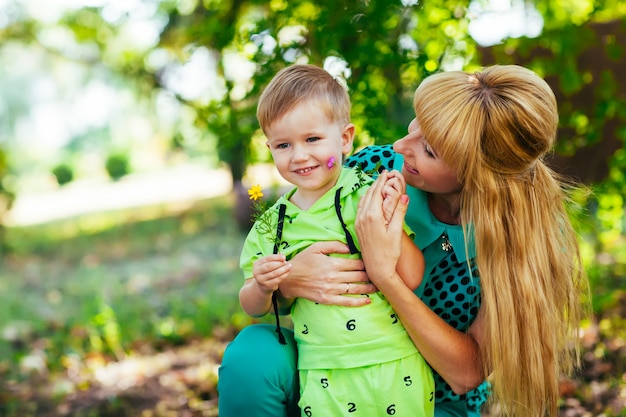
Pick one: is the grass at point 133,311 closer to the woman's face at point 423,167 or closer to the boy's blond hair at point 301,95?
the woman's face at point 423,167

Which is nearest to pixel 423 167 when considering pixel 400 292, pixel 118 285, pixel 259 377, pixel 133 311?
pixel 400 292

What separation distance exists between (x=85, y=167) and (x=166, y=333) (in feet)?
64.6

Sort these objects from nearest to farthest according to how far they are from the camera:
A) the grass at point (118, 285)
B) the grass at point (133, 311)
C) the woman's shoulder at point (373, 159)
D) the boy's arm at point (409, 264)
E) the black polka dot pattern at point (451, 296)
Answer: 1. the boy's arm at point (409, 264)
2. the black polka dot pattern at point (451, 296)
3. the woman's shoulder at point (373, 159)
4. the grass at point (133, 311)
5. the grass at point (118, 285)

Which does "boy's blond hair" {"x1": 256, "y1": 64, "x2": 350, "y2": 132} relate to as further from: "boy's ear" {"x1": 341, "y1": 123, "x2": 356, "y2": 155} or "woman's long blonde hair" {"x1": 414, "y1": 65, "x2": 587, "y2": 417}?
"woman's long blonde hair" {"x1": 414, "y1": 65, "x2": 587, "y2": 417}

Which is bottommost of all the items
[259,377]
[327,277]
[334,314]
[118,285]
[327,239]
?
[259,377]

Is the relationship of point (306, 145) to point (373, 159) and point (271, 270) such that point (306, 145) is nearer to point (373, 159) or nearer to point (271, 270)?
point (271, 270)

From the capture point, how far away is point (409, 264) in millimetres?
2006

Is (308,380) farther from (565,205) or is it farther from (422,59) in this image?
(422,59)

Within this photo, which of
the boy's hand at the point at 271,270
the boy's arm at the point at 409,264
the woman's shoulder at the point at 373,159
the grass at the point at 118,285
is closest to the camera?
the boy's hand at the point at 271,270

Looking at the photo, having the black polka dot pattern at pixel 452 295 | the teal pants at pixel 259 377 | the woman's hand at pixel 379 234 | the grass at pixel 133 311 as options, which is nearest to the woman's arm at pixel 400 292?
the woman's hand at pixel 379 234

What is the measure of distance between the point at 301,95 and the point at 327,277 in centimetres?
51

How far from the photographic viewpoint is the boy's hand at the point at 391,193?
1920 millimetres

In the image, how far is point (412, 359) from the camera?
6.57 ft

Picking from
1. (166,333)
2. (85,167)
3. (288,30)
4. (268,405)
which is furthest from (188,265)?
(85,167)
